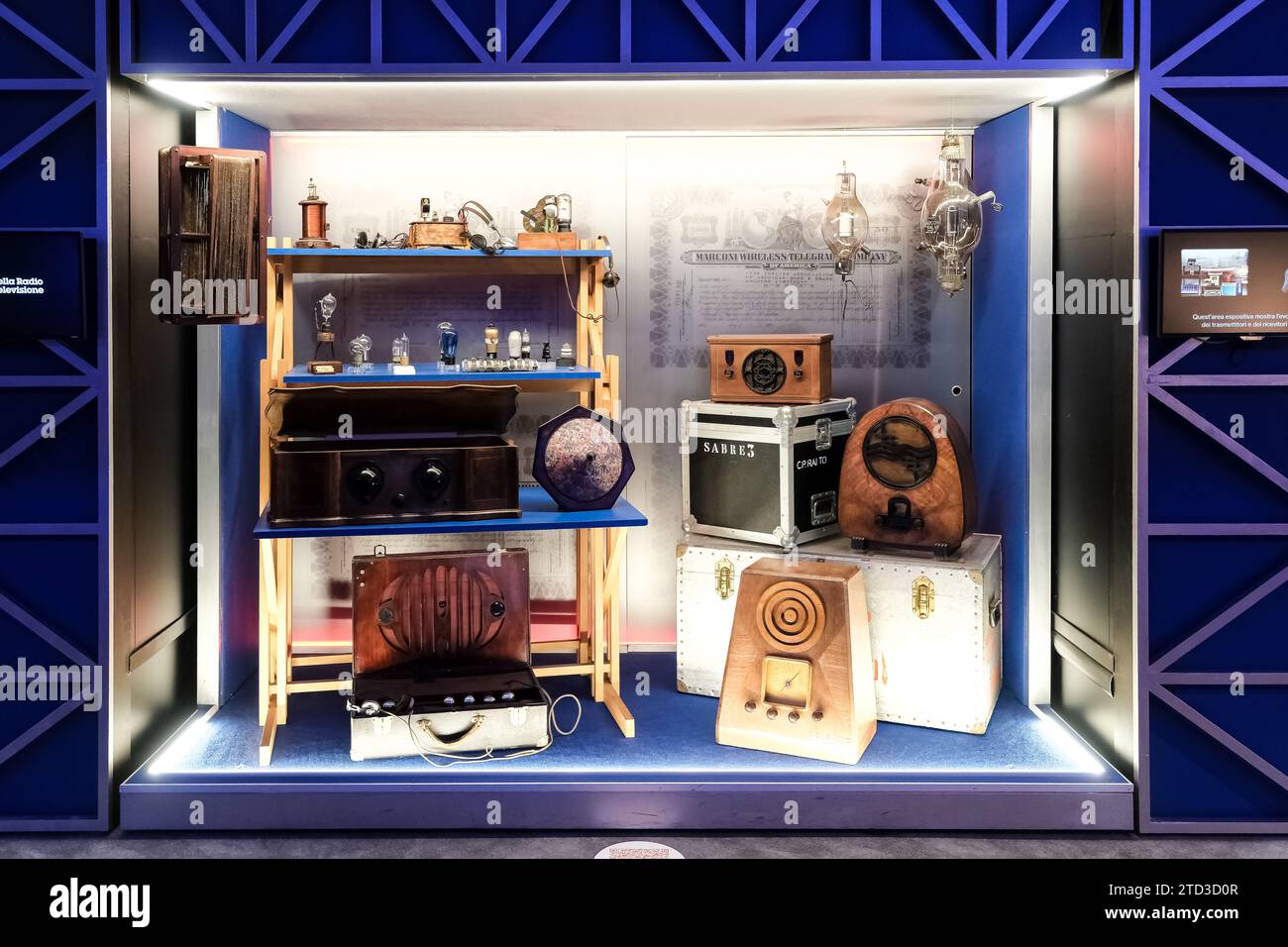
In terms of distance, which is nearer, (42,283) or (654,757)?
(42,283)

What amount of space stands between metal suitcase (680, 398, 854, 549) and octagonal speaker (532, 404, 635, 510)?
576mm

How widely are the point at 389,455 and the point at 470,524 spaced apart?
15.7 inches

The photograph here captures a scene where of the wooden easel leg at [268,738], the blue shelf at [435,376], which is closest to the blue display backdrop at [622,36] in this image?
the blue shelf at [435,376]

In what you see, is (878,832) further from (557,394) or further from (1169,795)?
Result: (557,394)

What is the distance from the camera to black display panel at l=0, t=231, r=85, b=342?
379cm

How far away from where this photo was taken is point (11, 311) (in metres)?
3.80

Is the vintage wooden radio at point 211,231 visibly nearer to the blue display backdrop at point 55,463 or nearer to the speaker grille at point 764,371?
the blue display backdrop at point 55,463

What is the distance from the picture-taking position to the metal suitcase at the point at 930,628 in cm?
435

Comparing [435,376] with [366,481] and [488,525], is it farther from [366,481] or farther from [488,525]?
[488,525]

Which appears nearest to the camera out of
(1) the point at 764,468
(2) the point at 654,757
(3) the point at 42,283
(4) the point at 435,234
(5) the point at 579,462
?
(3) the point at 42,283

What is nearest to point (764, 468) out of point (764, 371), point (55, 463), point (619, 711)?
point (764, 371)

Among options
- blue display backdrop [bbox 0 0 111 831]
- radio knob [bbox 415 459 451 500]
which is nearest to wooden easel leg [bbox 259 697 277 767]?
blue display backdrop [bbox 0 0 111 831]

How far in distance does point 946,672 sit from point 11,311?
3.68 metres

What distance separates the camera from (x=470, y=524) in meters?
4.17
